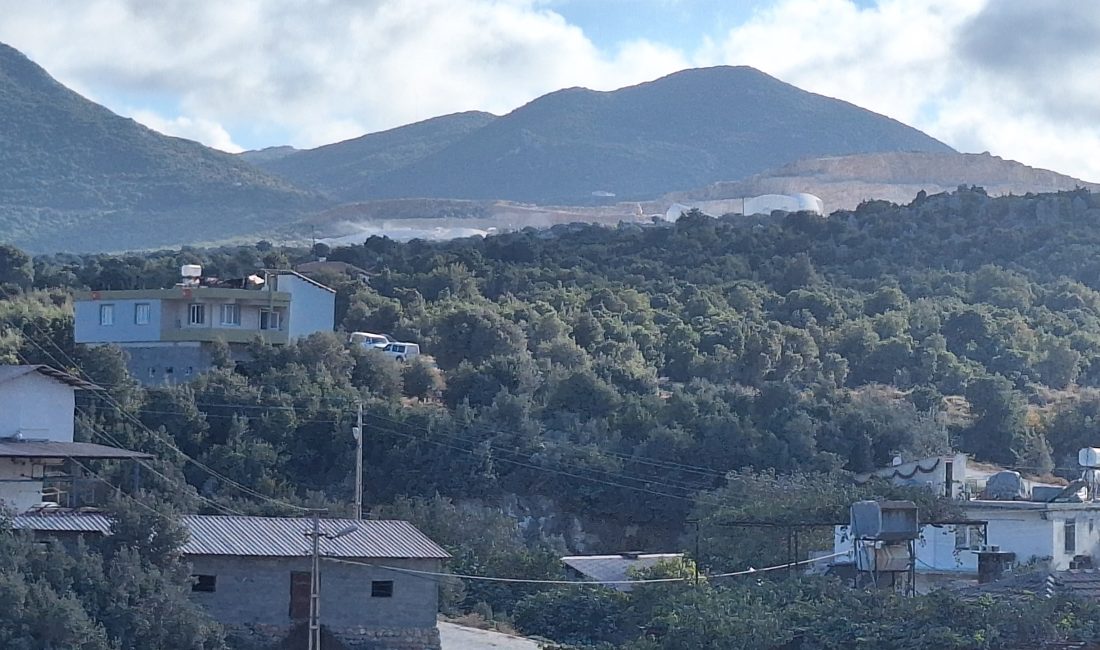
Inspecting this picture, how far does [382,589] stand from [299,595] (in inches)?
57.8

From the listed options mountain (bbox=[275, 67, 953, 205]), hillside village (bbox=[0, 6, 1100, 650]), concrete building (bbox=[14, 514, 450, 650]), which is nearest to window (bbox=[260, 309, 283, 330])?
hillside village (bbox=[0, 6, 1100, 650])

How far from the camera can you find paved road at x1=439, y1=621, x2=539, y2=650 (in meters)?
35.3

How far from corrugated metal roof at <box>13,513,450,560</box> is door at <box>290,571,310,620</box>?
0.46 meters

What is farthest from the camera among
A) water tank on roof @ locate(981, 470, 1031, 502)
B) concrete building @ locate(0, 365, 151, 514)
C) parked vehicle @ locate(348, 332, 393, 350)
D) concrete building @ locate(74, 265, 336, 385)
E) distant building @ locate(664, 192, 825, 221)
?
distant building @ locate(664, 192, 825, 221)

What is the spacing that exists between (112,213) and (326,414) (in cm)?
9088

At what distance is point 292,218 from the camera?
464ft

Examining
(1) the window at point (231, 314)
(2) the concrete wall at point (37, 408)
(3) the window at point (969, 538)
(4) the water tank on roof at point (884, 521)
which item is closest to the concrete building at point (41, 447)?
(2) the concrete wall at point (37, 408)

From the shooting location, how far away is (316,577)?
31.3 m

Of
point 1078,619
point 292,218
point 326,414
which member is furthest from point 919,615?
point 292,218

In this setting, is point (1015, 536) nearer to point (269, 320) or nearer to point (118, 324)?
point (269, 320)

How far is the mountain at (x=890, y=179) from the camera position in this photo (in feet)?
434

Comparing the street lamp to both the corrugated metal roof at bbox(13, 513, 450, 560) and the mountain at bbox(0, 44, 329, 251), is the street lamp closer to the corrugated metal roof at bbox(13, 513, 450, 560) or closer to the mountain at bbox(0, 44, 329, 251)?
the corrugated metal roof at bbox(13, 513, 450, 560)

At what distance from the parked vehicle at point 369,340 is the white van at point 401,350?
0.64 ft

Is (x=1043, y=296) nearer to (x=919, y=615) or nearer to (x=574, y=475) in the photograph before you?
(x=574, y=475)
